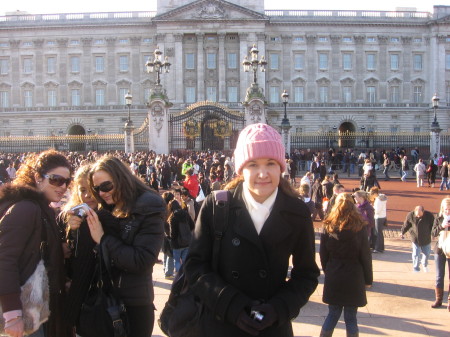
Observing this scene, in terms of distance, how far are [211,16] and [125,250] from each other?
170 ft

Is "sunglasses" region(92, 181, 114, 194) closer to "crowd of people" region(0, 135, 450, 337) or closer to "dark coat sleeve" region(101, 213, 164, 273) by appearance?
"crowd of people" region(0, 135, 450, 337)

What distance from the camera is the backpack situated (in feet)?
25.8

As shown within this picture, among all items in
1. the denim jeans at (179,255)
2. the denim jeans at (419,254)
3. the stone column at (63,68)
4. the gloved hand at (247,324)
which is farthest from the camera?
the stone column at (63,68)

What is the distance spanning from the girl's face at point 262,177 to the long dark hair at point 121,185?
1138mm

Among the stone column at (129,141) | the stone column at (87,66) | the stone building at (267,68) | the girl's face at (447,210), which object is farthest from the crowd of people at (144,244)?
the stone column at (87,66)

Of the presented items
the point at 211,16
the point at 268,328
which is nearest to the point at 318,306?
the point at 268,328

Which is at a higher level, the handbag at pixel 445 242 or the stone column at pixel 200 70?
the stone column at pixel 200 70

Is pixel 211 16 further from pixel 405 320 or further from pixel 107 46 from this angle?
pixel 405 320

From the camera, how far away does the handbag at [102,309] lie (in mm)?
3422

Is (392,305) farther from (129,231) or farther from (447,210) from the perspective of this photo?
(129,231)

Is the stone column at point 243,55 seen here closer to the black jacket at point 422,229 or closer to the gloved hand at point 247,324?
the black jacket at point 422,229

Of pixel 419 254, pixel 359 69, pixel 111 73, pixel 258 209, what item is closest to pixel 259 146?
pixel 258 209

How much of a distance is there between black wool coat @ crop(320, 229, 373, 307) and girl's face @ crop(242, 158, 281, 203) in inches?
107

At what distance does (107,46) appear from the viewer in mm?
54438
